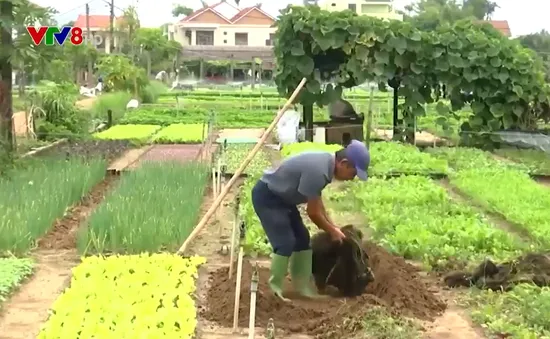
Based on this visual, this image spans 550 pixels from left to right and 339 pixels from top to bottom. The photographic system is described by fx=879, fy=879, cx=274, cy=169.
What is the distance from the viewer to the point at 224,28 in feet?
192

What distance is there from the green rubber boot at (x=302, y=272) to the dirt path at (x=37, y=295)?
169 centimetres

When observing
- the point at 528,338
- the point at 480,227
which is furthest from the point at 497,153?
the point at 528,338

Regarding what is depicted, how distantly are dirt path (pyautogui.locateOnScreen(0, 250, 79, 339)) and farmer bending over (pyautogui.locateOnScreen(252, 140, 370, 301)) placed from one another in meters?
1.60

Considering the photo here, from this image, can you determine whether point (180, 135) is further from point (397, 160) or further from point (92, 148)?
point (397, 160)

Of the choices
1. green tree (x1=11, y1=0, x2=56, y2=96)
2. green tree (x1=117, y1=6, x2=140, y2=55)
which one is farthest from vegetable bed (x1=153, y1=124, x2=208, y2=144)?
green tree (x1=117, y1=6, x2=140, y2=55)

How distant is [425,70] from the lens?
17.4m

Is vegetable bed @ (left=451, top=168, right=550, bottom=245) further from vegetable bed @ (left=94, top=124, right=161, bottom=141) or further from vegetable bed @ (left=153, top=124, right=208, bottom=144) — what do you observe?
vegetable bed @ (left=94, top=124, right=161, bottom=141)

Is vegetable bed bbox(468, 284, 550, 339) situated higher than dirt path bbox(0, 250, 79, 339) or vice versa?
vegetable bed bbox(468, 284, 550, 339)

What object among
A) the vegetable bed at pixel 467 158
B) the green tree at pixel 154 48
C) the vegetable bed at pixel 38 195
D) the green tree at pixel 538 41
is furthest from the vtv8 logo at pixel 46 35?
the green tree at pixel 538 41

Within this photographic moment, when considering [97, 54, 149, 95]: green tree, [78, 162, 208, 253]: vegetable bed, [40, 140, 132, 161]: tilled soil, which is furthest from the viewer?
[97, 54, 149, 95]: green tree

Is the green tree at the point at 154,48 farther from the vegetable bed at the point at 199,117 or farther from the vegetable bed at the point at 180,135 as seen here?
the vegetable bed at the point at 180,135

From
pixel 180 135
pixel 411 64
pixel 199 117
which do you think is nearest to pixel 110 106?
pixel 199 117

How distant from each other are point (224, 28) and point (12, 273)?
5292cm

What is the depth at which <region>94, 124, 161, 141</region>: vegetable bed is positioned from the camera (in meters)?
18.5
